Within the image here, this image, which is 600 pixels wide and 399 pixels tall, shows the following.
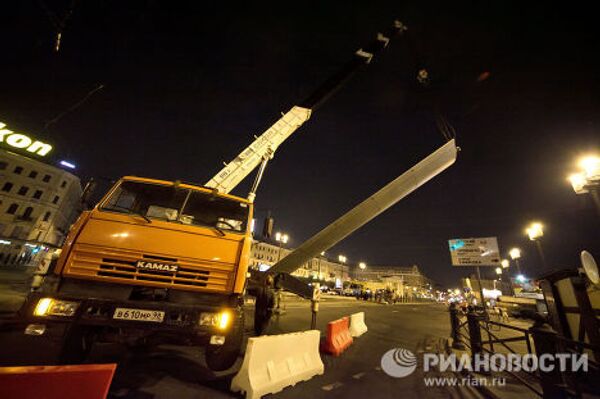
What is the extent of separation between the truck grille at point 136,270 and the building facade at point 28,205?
40461 mm

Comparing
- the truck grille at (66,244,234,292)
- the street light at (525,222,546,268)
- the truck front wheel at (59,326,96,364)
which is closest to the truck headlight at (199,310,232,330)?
the truck grille at (66,244,234,292)

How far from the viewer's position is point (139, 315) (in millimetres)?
3230

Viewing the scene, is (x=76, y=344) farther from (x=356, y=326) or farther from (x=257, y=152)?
(x=356, y=326)

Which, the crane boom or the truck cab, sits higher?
the crane boom

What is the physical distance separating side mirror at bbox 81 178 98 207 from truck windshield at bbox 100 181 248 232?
634 mm

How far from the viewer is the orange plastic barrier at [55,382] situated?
65.4 inches

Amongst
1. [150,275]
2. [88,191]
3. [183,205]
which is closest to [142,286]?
[150,275]

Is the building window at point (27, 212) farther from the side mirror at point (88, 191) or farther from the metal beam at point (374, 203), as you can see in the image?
the side mirror at point (88, 191)

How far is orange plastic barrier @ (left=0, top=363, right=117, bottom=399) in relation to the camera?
1660mm

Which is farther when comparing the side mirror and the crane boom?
the crane boom

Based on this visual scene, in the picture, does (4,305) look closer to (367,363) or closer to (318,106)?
(367,363)

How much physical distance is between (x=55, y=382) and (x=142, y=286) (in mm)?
1681

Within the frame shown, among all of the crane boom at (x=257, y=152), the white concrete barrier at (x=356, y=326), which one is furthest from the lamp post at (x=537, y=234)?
the crane boom at (x=257, y=152)

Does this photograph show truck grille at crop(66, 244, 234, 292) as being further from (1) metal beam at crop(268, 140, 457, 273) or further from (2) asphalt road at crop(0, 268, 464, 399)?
(1) metal beam at crop(268, 140, 457, 273)
